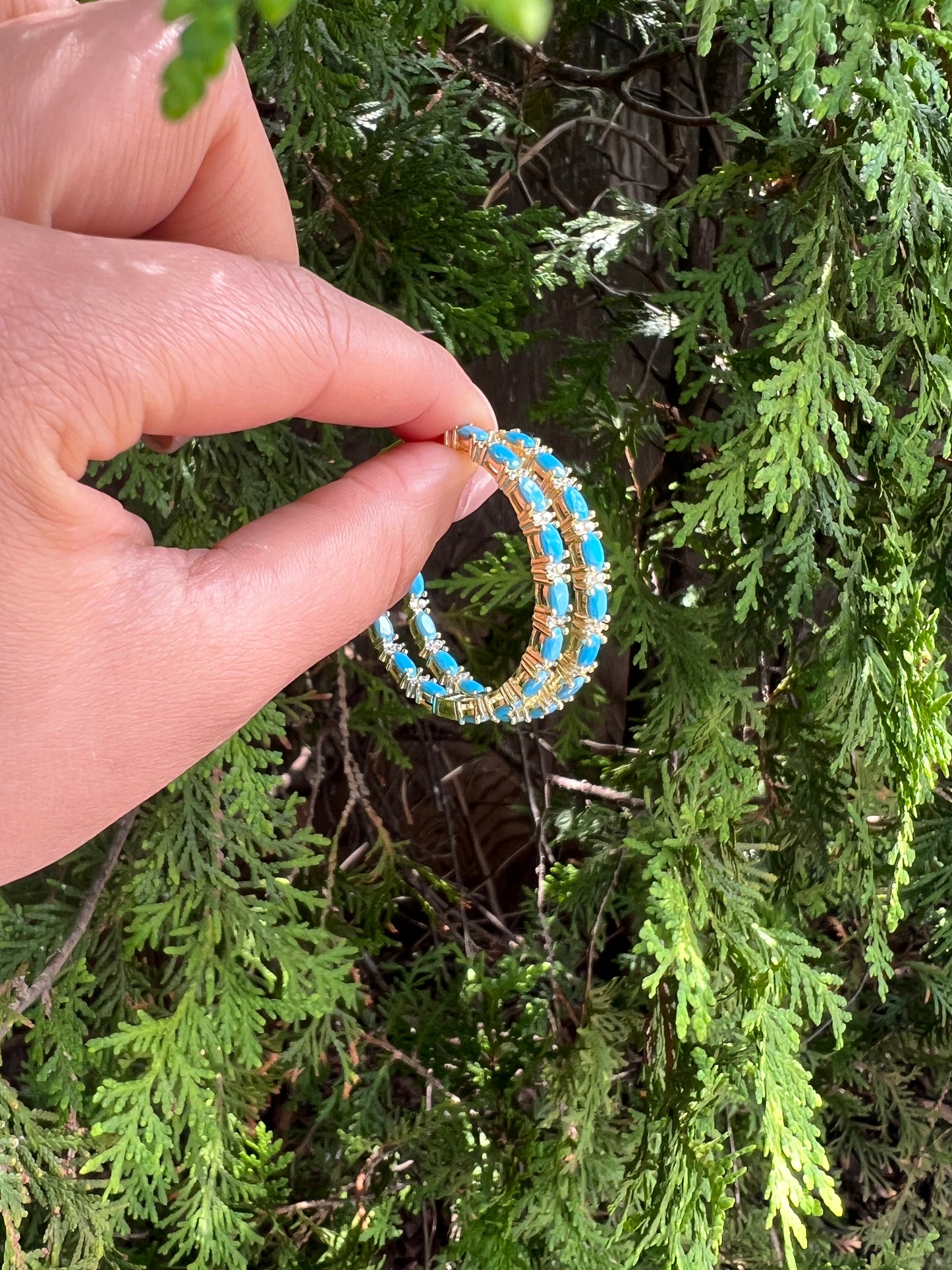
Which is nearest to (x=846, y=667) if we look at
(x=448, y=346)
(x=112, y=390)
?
(x=448, y=346)

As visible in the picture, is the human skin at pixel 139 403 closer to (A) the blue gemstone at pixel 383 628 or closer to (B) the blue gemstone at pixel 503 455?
(B) the blue gemstone at pixel 503 455

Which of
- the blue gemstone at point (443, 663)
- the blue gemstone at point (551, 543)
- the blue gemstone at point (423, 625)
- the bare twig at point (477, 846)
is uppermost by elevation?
the blue gemstone at point (551, 543)

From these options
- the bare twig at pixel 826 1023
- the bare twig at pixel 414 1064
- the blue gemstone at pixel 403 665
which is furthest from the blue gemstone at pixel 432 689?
the bare twig at pixel 826 1023

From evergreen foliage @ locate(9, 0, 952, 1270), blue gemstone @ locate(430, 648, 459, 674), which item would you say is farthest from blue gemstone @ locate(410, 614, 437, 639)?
evergreen foliage @ locate(9, 0, 952, 1270)

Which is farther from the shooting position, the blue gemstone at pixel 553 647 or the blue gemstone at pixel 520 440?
the blue gemstone at pixel 553 647

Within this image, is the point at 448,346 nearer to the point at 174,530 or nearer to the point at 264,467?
the point at 264,467

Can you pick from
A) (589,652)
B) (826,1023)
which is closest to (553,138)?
(589,652)
